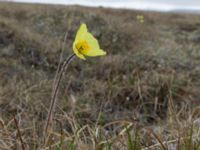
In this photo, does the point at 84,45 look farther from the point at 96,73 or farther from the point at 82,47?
the point at 96,73

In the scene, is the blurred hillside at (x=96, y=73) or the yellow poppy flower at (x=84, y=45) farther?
the blurred hillside at (x=96, y=73)

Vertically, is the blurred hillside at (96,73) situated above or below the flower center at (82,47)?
below

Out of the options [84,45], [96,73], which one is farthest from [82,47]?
[96,73]

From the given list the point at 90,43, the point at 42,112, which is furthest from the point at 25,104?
the point at 90,43

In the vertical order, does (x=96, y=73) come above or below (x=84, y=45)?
below

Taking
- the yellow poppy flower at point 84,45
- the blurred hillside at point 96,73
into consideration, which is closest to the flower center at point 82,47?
the yellow poppy flower at point 84,45

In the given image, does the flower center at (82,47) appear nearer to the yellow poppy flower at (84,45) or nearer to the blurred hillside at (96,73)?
the yellow poppy flower at (84,45)
